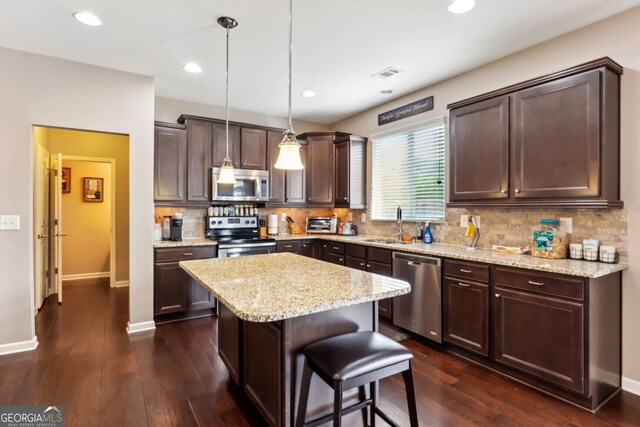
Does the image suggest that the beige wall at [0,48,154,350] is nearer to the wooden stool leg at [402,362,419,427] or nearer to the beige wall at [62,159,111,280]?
the beige wall at [62,159,111,280]

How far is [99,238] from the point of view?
5973 mm

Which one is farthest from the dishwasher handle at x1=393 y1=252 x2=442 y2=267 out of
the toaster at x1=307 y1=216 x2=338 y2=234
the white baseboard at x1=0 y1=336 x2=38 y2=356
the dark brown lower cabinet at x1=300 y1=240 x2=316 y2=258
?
the white baseboard at x1=0 y1=336 x2=38 y2=356

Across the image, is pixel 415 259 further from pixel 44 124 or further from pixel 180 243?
pixel 44 124

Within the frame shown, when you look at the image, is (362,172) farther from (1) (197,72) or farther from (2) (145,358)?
(2) (145,358)

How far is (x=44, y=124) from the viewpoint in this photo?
3174 millimetres

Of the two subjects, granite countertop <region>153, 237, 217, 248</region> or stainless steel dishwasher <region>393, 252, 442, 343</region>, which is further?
granite countertop <region>153, 237, 217, 248</region>

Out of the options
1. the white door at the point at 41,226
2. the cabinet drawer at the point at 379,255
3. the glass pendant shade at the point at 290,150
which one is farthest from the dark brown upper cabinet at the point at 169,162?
the glass pendant shade at the point at 290,150

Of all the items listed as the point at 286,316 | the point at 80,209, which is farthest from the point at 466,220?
the point at 80,209

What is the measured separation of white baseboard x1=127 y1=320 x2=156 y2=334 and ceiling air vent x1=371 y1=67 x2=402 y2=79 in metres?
3.67

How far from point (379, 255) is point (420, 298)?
710mm

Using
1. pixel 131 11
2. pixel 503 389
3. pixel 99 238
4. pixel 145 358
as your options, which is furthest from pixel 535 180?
pixel 99 238

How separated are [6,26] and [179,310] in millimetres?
3013

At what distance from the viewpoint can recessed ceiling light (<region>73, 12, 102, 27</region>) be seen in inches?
98.4

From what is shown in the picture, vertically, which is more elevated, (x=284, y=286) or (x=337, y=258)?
(x=284, y=286)
